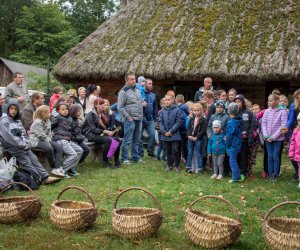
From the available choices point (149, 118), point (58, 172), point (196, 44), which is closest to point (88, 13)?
point (196, 44)

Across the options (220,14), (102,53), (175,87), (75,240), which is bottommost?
(75,240)

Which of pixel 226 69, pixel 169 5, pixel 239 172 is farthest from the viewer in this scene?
pixel 169 5

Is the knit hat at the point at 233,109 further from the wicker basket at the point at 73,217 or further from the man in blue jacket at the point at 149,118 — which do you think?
the wicker basket at the point at 73,217

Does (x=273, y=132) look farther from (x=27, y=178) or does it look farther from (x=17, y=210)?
(x=17, y=210)

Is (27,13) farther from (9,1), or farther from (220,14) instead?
(220,14)

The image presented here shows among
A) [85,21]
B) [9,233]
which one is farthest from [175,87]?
[85,21]

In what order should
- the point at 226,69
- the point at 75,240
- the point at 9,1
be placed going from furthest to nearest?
the point at 9,1
the point at 226,69
the point at 75,240

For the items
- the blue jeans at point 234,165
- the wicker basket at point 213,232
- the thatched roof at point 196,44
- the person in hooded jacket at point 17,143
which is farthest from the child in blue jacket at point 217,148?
the thatched roof at point 196,44

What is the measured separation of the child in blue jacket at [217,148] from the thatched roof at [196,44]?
176 inches

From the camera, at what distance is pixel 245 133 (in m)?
7.42

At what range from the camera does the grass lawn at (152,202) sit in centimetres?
420

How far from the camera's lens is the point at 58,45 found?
109 ft

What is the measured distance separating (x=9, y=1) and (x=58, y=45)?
731 centimetres

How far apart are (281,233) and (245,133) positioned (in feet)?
12.7
